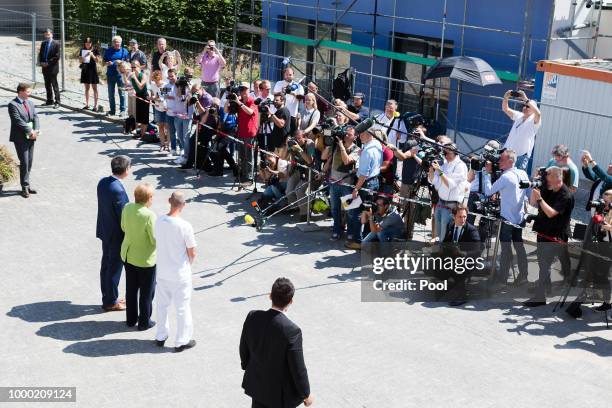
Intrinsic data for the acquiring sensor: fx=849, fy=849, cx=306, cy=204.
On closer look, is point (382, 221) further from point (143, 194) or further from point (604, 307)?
point (143, 194)

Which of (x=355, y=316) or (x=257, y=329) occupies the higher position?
(x=257, y=329)

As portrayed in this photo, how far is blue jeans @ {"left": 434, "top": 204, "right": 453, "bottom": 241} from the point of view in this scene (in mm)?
10433

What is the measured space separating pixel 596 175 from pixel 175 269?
5.30m

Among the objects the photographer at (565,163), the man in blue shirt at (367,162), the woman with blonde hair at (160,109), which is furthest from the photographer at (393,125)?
the woman with blonde hair at (160,109)

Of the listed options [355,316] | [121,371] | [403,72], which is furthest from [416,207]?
[403,72]

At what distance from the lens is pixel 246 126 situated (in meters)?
13.8

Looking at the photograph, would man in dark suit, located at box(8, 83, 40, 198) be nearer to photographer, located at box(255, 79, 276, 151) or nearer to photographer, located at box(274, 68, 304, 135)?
photographer, located at box(255, 79, 276, 151)

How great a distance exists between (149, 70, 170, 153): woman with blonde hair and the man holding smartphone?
98cm

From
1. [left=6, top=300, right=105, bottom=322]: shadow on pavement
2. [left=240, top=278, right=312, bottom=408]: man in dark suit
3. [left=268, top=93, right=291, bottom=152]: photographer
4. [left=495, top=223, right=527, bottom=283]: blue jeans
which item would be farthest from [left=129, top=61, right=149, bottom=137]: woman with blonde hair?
[left=240, top=278, right=312, bottom=408]: man in dark suit

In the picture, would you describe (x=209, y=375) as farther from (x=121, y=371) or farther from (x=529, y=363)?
(x=529, y=363)

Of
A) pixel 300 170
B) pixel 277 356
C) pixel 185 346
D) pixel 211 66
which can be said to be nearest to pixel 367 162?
pixel 300 170

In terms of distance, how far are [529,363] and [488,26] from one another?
1071cm

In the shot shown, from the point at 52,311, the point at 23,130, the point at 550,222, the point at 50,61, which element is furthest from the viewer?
the point at 50,61

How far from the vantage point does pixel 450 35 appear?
18312 mm
